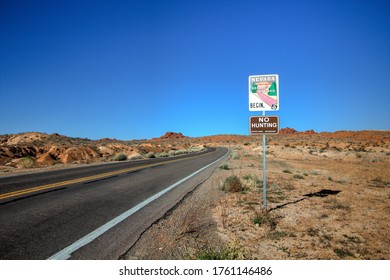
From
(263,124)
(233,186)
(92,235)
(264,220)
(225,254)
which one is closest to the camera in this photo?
(225,254)

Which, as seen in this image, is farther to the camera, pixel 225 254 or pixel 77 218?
pixel 77 218

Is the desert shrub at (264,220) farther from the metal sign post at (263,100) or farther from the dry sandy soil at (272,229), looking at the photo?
the metal sign post at (263,100)

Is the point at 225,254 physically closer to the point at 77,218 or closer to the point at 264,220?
the point at 264,220

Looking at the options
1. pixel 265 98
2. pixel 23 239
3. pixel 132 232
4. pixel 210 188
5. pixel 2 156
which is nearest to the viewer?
pixel 23 239

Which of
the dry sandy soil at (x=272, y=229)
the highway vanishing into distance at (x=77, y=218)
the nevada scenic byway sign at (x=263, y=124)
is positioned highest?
the nevada scenic byway sign at (x=263, y=124)

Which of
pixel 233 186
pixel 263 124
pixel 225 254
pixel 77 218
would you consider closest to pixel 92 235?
pixel 77 218

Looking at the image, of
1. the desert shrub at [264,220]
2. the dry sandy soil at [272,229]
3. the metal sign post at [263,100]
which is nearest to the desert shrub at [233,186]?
the dry sandy soil at [272,229]

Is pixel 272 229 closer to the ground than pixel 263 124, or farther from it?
closer to the ground

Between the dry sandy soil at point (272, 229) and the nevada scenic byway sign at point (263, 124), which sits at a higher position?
the nevada scenic byway sign at point (263, 124)

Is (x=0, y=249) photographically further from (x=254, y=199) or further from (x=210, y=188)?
(x=210, y=188)

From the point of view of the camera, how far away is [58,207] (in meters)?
6.72
